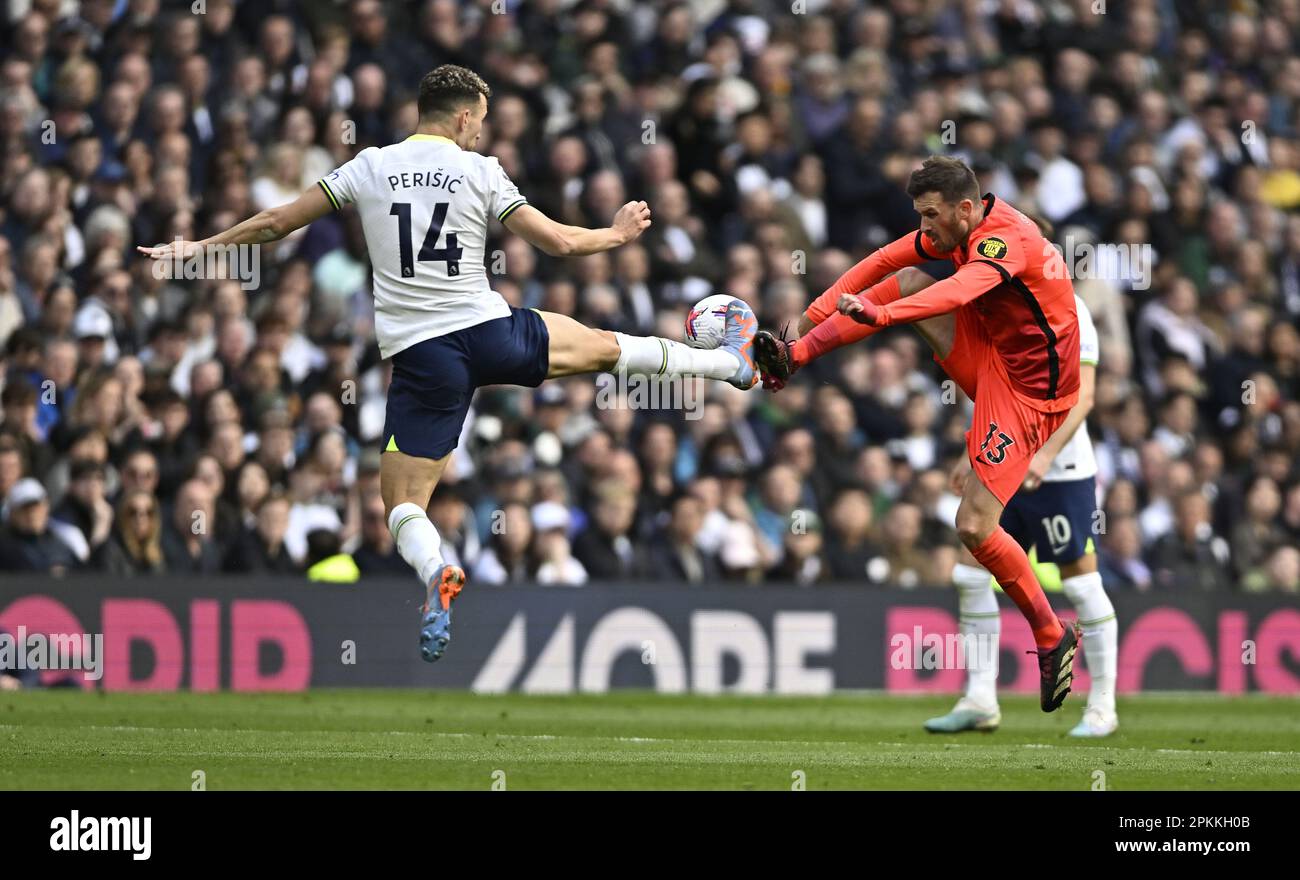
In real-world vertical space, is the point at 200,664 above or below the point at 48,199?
below

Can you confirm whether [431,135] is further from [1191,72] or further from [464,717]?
A: [1191,72]

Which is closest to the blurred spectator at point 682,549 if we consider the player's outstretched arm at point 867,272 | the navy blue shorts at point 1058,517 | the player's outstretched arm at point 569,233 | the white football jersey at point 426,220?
the navy blue shorts at point 1058,517

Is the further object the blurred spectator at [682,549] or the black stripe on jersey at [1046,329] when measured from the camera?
the blurred spectator at [682,549]

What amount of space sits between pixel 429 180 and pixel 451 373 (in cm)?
92

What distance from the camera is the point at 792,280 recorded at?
18.7 m

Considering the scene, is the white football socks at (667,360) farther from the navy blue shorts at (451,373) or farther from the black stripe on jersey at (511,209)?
the black stripe on jersey at (511,209)

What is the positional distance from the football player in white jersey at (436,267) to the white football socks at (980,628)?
3.40 metres

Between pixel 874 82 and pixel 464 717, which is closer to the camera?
pixel 464 717

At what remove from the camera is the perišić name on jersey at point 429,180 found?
988 centimetres
